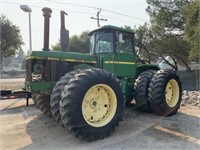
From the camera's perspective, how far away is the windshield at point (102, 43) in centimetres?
713

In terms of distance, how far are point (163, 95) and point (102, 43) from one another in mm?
2258

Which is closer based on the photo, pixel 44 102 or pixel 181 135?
pixel 181 135

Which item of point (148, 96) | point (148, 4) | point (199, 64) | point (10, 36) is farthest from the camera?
point (10, 36)

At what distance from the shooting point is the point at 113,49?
7.07 m

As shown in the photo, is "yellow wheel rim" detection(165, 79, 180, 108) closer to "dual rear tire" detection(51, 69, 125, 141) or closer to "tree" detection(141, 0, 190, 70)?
"dual rear tire" detection(51, 69, 125, 141)

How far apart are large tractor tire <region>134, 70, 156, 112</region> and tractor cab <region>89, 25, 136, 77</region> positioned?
436 millimetres

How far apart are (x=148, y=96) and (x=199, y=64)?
42.6 ft

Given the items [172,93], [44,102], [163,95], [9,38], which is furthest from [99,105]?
[9,38]

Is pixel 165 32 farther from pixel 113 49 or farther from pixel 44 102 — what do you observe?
pixel 44 102

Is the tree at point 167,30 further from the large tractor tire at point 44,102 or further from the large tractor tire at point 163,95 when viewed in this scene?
the large tractor tire at point 44,102

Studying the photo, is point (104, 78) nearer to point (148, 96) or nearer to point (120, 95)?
point (120, 95)

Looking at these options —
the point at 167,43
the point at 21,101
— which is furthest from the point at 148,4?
the point at 21,101

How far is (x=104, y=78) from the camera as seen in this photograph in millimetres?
5547

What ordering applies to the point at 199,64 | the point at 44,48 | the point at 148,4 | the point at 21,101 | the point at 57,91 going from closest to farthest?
the point at 57,91
the point at 44,48
the point at 21,101
the point at 199,64
the point at 148,4
